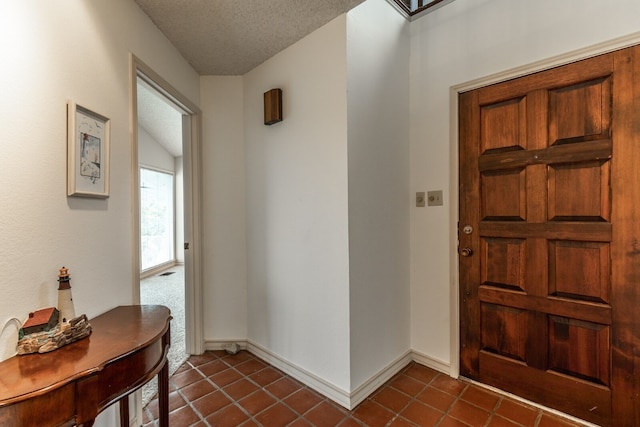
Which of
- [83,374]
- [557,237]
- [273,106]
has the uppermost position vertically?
[273,106]

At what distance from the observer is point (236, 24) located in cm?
180

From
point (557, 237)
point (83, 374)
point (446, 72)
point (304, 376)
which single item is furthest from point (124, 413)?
point (446, 72)

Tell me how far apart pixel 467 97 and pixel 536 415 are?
6.49 ft

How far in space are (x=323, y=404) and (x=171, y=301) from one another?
2.72 m

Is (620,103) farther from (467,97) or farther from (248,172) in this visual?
(248,172)

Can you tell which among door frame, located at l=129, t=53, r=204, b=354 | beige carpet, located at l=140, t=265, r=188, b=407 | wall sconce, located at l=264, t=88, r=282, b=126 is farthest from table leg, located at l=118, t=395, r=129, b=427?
wall sconce, located at l=264, t=88, r=282, b=126

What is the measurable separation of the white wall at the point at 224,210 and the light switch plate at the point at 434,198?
150 centimetres

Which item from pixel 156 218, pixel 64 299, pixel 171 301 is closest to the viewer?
pixel 64 299

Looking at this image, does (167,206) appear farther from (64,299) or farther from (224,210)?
(64,299)

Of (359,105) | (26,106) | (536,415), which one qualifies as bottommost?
(536,415)

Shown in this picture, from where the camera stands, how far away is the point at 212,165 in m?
2.44

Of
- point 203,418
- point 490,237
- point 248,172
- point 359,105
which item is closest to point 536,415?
point 490,237

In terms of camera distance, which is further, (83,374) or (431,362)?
(431,362)

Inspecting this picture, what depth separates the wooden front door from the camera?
4.86ft
